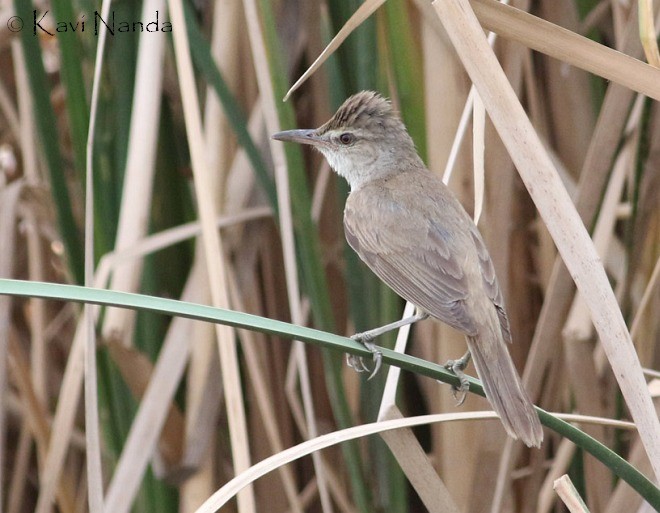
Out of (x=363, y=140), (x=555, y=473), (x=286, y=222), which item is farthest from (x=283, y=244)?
(x=555, y=473)

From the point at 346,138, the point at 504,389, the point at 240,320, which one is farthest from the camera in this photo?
the point at 346,138

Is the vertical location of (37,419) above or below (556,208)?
below

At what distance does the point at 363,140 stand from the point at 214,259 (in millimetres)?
778

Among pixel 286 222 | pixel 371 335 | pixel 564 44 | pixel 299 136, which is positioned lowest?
pixel 371 335

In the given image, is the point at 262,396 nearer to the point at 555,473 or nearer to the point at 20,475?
the point at 555,473

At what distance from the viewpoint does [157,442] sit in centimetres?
244

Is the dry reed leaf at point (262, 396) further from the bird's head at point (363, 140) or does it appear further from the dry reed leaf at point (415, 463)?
the dry reed leaf at point (415, 463)

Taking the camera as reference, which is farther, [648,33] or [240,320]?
[648,33]

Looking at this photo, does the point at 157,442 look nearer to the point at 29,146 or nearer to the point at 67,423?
the point at 67,423

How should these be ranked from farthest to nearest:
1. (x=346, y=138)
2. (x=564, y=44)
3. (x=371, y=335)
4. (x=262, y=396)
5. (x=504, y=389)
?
1. (x=346, y=138)
2. (x=262, y=396)
3. (x=371, y=335)
4. (x=504, y=389)
5. (x=564, y=44)

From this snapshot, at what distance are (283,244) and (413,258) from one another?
0.34 metres

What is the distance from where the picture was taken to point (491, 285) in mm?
2115

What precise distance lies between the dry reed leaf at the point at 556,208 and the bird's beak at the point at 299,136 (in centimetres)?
84

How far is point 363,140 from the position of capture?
2.66 m
